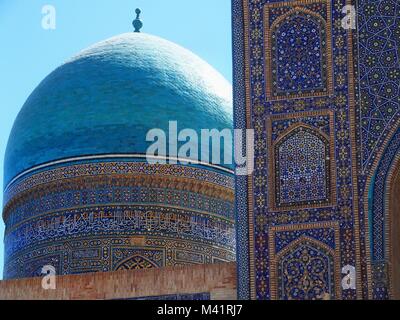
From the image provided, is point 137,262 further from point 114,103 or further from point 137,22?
point 137,22

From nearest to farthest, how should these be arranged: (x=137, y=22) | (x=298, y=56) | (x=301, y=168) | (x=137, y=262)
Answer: (x=301, y=168) → (x=298, y=56) → (x=137, y=262) → (x=137, y=22)

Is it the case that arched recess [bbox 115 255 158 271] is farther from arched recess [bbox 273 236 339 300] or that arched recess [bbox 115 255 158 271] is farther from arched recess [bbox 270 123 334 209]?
arched recess [bbox 273 236 339 300]

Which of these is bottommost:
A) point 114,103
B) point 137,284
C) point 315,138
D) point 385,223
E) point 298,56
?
point 137,284

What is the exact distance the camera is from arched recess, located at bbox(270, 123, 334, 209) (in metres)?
13.3

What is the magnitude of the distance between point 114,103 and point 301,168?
431 cm

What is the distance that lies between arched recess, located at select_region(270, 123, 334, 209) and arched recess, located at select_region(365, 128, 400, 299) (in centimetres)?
37

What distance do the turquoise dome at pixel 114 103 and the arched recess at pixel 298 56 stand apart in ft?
11.7

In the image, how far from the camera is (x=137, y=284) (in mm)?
13359

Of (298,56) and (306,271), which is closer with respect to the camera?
(306,271)

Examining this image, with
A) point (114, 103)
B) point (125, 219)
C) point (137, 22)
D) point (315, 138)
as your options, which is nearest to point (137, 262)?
point (125, 219)

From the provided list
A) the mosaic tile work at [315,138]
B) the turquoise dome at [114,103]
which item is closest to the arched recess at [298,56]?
the mosaic tile work at [315,138]

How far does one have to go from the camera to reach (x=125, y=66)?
57.8 ft

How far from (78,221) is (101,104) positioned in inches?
51.4
